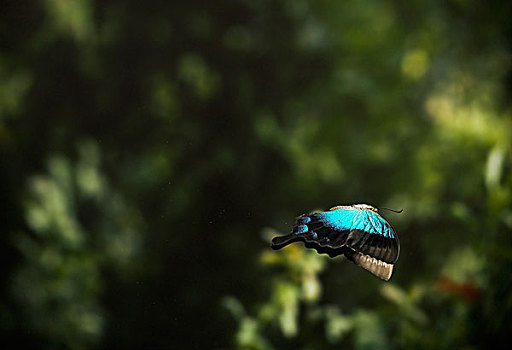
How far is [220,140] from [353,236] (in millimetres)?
1763

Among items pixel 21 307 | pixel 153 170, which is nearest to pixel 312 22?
pixel 153 170

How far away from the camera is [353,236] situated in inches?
8.9

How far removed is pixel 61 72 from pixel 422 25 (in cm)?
124

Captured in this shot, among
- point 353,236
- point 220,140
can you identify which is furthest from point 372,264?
point 220,140

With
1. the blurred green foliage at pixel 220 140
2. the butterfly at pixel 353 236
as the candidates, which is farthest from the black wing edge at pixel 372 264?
the blurred green foliage at pixel 220 140

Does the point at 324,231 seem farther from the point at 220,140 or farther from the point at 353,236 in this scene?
the point at 220,140

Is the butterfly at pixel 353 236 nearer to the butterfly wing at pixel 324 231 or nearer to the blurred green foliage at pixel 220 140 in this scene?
the butterfly wing at pixel 324 231

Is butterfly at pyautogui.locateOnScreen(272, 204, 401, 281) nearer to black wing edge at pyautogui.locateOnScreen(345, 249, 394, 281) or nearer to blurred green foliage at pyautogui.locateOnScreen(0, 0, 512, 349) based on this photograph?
black wing edge at pyautogui.locateOnScreen(345, 249, 394, 281)

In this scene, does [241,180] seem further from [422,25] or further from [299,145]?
[422,25]

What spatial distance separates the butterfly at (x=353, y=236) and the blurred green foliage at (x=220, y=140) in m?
1.47

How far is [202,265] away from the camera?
185 centimetres

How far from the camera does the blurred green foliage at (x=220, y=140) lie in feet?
5.79

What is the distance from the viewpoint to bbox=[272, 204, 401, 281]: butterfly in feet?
0.69

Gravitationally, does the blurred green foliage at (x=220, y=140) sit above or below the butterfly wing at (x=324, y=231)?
above
